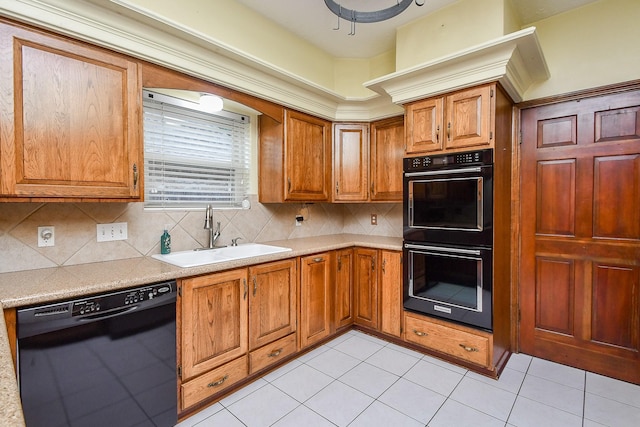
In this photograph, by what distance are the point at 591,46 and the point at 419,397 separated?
2875mm

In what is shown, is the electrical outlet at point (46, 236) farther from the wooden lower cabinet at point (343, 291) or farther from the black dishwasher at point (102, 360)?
the wooden lower cabinet at point (343, 291)

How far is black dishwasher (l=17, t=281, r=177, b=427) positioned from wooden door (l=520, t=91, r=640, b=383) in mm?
2803

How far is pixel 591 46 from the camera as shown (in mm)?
2350

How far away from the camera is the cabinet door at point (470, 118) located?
7.34ft

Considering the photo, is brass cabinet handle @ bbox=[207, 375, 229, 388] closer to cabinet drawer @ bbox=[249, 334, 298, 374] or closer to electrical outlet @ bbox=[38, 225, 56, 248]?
cabinet drawer @ bbox=[249, 334, 298, 374]

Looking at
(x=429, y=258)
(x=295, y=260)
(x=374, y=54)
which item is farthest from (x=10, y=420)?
(x=374, y=54)

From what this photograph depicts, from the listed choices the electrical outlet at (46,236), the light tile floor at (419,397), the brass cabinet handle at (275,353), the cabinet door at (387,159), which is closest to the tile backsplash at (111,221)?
the electrical outlet at (46,236)

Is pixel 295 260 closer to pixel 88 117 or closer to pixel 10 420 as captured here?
pixel 88 117

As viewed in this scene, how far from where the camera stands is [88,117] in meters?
1.69

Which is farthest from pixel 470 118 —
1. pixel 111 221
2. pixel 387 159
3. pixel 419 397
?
pixel 111 221

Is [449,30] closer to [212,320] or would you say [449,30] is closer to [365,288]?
[365,288]

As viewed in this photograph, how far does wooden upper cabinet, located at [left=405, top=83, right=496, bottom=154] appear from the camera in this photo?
7.37 feet

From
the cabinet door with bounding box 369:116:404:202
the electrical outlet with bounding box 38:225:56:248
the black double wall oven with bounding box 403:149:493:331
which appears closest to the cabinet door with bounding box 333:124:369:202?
the cabinet door with bounding box 369:116:404:202

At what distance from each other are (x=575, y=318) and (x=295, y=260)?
7.45 ft
